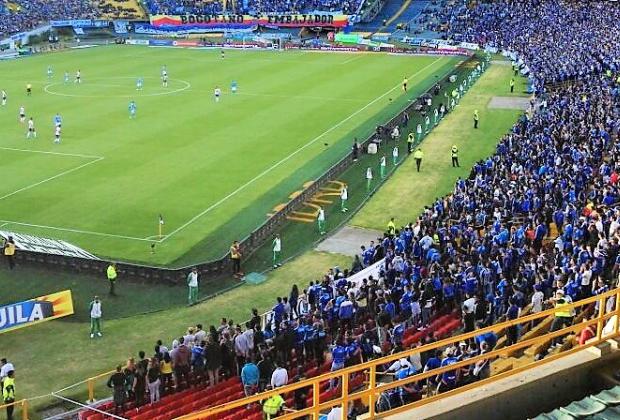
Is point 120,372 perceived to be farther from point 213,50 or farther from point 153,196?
point 213,50

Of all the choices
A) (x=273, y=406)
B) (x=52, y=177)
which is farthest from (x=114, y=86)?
(x=273, y=406)

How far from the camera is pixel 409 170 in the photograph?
39.3 m

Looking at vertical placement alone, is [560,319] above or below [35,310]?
above

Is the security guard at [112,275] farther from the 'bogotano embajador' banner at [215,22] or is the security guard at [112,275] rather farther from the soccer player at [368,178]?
the 'bogotano embajador' banner at [215,22]

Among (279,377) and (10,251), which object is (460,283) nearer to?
(279,377)

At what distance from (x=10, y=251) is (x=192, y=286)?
6859 millimetres

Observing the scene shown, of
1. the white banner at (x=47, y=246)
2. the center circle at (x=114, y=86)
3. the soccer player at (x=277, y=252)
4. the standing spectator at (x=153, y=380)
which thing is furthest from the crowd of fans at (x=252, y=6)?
the standing spectator at (x=153, y=380)

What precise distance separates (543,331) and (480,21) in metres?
83.3

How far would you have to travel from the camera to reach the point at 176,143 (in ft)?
142

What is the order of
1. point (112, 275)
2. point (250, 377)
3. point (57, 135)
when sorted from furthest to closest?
point (57, 135) < point (112, 275) < point (250, 377)

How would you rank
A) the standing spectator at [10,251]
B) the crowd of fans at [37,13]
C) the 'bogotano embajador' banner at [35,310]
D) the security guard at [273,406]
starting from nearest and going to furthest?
the security guard at [273,406]
the 'bogotano embajador' banner at [35,310]
the standing spectator at [10,251]
the crowd of fans at [37,13]

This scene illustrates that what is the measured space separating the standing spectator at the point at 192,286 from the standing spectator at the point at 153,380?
7335 mm

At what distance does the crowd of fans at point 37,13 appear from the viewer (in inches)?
3787

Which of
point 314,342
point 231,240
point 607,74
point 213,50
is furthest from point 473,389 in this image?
point 213,50
